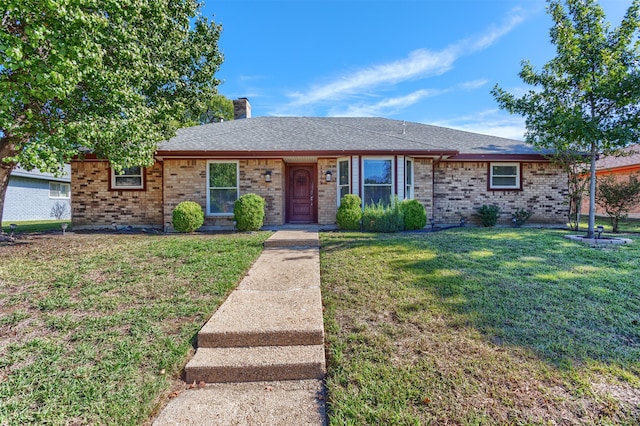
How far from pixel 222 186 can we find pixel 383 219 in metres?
5.35

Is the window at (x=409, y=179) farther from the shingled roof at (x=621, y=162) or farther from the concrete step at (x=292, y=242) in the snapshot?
the shingled roof at (x=621, y=162)

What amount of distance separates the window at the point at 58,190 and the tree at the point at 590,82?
25.2 meters

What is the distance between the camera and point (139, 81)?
Result: 7027mm

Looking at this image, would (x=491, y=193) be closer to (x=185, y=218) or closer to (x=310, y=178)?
(x=310, y=178)

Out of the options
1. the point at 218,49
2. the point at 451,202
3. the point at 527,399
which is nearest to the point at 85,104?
the point at 218,49

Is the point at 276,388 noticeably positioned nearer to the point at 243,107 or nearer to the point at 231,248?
the point at 231,248

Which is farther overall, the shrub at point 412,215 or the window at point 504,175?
the window at point 504,175

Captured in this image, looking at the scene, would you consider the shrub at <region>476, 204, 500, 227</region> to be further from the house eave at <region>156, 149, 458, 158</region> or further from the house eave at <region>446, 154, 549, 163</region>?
the house eave at <region>156, 149, 458, 158</region>

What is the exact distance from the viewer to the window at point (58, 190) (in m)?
18.9

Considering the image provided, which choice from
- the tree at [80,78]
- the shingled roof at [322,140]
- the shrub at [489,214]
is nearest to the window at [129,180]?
the shingled roof at [322,140]

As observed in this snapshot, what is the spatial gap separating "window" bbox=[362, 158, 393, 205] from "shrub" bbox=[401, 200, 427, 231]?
36.1 inches

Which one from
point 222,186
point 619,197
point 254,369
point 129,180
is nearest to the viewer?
point 254,369

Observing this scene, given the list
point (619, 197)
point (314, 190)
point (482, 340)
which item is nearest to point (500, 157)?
point (619, 197)

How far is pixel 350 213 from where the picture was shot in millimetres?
8523
